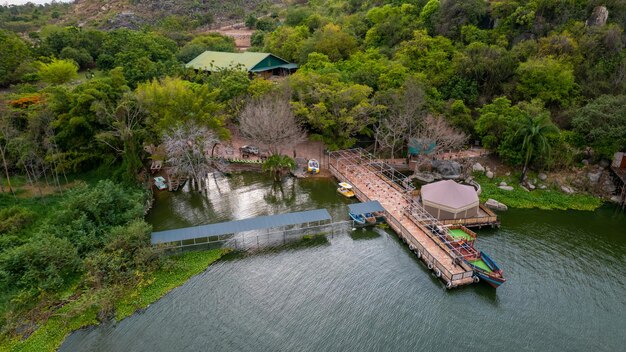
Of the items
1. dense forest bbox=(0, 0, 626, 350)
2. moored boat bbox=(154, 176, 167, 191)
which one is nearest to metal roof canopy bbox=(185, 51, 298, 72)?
dense forest bbox=(0, 0, 626, 350)

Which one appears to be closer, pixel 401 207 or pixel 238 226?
pixel 238 226

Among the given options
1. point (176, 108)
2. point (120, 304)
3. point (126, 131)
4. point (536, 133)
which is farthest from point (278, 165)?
point (536, 133)

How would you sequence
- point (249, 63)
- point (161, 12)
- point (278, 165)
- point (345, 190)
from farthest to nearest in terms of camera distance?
point (161, 12) → point (249, 63) → point (278, 165) → point (345, 190)

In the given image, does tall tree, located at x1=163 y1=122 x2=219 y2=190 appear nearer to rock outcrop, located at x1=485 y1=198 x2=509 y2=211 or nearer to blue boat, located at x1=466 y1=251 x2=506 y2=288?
blue boat, located at x1=466 y1=251 x2=506 y2=288

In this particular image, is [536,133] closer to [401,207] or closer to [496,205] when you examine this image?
[496,205]

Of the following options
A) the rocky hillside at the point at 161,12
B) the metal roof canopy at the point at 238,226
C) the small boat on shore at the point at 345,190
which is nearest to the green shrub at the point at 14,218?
the metal roof canopy at the point at 238,226

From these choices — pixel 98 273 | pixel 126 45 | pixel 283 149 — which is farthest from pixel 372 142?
pixel 126 45

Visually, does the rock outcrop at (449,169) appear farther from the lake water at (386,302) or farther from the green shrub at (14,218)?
the green shrub at (14,218)

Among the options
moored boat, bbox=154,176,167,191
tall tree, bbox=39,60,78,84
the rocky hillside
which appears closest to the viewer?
moored boat, bbox=154,176,167,191
